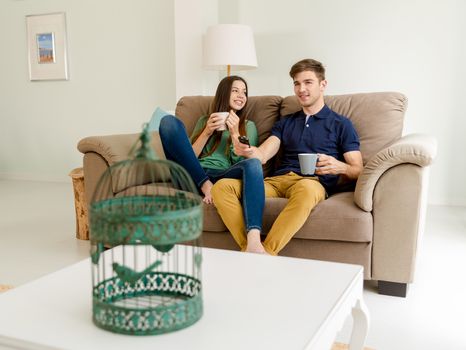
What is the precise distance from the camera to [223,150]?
2.64 metres

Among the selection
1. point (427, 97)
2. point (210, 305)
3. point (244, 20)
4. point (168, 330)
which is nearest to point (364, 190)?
point (210, 305)

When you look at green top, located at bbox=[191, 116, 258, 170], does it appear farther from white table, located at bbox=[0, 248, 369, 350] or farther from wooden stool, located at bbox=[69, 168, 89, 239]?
white table, located at bbox=[0, 248, 369, 350]

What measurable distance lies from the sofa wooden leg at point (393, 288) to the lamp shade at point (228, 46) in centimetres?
215

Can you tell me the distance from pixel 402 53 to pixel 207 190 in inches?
92.7

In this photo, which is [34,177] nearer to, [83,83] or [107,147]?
[83,83]

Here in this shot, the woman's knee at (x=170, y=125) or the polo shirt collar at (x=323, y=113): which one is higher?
the polo shirt collar at (x=323, y=113)

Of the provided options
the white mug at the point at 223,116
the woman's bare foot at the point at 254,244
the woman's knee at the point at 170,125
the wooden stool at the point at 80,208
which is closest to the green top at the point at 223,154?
the white mug at the point at 223,116

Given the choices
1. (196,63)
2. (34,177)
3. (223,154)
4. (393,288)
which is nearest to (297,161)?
(223,154)

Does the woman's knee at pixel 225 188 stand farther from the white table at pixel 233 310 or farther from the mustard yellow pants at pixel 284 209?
the white table at pixel 233 310

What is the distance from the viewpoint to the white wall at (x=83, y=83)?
491 cm

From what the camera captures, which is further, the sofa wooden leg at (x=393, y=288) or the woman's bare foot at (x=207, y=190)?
the woman's bare foot at (x=207, y=190)

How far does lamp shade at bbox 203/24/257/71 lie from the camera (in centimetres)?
377

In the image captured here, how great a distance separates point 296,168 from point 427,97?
1.98 m

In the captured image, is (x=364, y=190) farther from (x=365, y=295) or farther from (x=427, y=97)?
(x=427, y=97)
